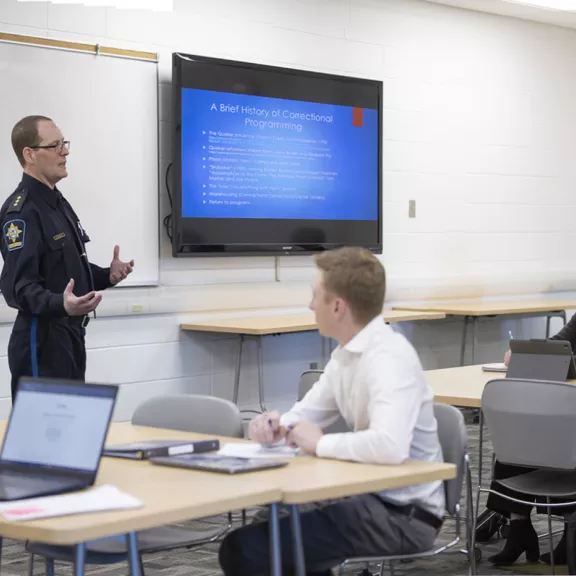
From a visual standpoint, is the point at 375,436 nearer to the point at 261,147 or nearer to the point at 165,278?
the point at 165,278

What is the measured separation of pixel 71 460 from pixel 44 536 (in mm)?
385

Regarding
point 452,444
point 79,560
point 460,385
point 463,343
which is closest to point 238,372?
point 463,343

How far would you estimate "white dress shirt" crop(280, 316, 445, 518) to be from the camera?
7.79 feet

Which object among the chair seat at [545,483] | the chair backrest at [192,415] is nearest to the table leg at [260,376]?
the chair seat at [545,483]

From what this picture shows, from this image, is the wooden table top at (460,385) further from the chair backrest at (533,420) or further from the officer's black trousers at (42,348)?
the officer's black trousers at (42,348)

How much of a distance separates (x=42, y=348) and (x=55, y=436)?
5.40 feet

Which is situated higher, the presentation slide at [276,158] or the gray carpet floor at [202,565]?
the presentation slide at [276,158]

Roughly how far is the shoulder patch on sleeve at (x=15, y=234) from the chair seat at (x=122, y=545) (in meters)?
1.40

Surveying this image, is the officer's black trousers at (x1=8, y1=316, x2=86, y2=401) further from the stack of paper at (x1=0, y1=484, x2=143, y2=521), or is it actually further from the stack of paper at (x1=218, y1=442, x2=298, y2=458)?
the stack of paper at (x1=0, y1=484, x2=143, y2=521)

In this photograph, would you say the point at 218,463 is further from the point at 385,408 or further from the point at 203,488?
the point at 385,408

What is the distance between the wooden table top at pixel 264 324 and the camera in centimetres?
580

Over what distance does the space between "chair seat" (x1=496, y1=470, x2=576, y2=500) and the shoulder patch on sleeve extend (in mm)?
1864

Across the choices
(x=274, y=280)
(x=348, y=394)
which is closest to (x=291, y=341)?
(x=274, y=280)

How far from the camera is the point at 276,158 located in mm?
6535
